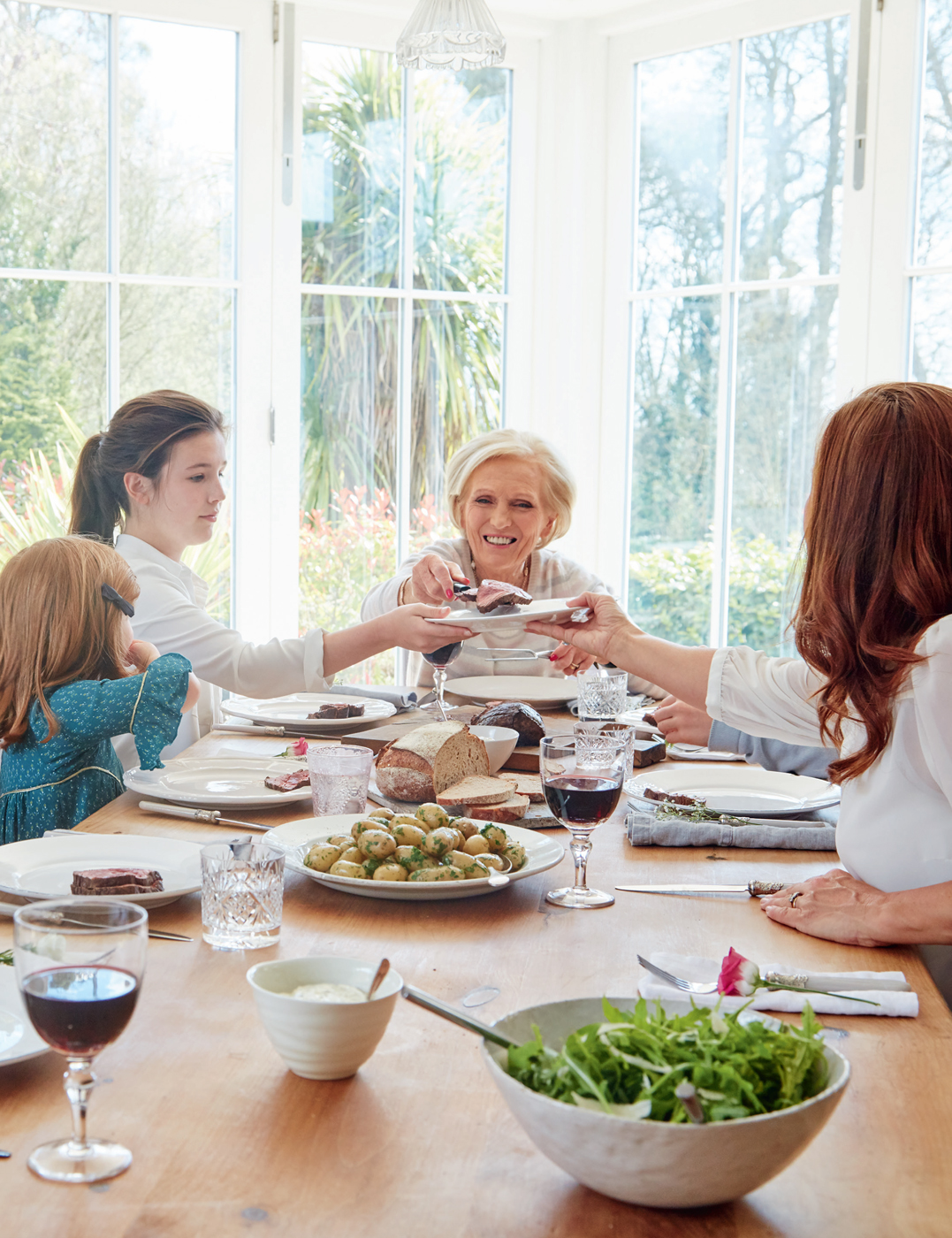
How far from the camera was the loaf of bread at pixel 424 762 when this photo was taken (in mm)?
1662

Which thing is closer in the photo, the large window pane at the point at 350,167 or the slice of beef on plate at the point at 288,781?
the slice of beef on plate at the point at 288,781

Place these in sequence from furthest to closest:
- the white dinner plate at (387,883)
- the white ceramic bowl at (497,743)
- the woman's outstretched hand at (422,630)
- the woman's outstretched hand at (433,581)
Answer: the woman's outstretched hand at (433,581) → the woman's outstretched hand at (422,630) → the white ceramic bowl at (497,743) → the white dinner plate at (387,883)

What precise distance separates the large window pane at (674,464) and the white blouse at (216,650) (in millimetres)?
2005

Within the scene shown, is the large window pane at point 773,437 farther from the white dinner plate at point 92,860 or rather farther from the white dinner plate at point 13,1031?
the white dinner plate at point 13,1031

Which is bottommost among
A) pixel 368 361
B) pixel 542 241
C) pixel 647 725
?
pixel 647 725

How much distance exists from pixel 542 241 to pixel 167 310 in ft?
4.49

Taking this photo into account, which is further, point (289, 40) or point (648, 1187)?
point (289, 40)

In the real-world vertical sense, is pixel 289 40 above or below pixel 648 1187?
above

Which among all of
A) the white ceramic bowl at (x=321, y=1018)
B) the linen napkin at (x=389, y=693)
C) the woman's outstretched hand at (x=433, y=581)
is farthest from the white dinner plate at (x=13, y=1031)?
the woman's outstretched hand at (x=433, y=581)

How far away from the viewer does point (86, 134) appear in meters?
3.72

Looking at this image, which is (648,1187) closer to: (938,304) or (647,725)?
(647,725)

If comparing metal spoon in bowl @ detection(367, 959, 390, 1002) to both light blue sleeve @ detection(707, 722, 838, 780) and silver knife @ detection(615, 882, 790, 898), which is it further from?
light blue sleeve @ detection(707, 722, 838, 780)

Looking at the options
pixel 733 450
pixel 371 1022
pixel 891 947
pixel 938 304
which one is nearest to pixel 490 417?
pixel 733 450

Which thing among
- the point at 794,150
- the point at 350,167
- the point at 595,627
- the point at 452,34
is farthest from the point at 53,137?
the point at 595,627
